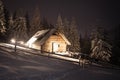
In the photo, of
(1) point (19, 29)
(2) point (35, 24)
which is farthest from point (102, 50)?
(2) point (35, 24)

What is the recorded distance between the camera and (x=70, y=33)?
7000 centimetres

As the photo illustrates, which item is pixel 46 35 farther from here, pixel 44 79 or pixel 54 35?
pixel 44 79

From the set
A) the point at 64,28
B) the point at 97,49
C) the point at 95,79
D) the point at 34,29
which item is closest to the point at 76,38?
the point at 64,28

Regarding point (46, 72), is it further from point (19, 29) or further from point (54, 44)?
point (19, 29)

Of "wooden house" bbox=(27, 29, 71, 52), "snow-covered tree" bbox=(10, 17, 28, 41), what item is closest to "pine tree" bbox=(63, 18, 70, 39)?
"snow-covered tree" bbox=(10, 17, 28, 41)

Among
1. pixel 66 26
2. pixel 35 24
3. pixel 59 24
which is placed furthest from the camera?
pixel 35 24

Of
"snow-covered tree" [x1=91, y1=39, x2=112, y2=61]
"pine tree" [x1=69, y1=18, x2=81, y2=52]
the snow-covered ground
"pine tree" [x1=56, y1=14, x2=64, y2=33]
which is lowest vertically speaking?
the snow-covered ground

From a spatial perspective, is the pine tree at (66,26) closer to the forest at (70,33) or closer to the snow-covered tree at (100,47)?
the forest at (70,33)

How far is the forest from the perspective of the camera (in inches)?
1737

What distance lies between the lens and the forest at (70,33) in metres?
44.1

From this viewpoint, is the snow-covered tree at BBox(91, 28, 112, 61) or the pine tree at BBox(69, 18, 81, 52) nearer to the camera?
the snow-covered tree at BBox(91, 28, 112, 61)

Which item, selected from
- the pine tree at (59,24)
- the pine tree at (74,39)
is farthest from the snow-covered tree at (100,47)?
the pine tree at (59,24)

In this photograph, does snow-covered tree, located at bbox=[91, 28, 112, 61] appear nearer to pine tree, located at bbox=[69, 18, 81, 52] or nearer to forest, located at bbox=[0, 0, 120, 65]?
forest, located at bbox=[0, 0, 120, 65]

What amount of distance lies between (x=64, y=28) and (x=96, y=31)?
29251mm
